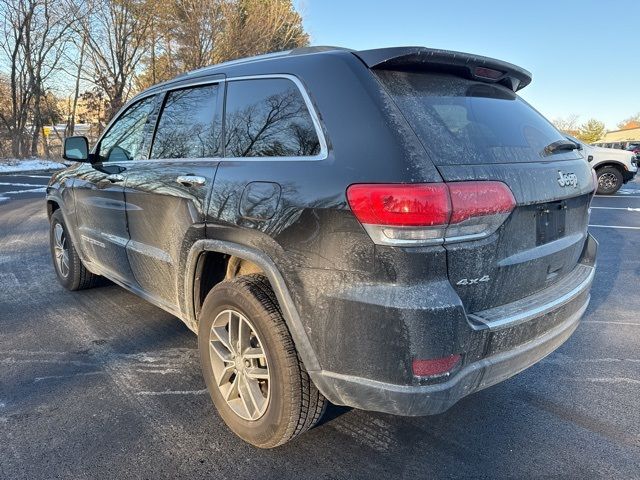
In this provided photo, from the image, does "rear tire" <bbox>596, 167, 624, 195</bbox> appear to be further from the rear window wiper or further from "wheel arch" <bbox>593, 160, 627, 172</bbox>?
the rear window wiper

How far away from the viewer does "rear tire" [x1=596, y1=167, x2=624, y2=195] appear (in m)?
13.3

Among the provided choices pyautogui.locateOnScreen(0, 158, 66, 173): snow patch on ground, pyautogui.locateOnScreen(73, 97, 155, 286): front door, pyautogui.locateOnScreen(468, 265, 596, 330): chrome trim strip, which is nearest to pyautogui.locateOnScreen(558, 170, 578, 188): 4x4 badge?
pyautogui.locateOnScreen(468, 265, 596, 330): chrome trim strip

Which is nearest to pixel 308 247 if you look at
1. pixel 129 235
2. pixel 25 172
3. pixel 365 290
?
pixel 365 290

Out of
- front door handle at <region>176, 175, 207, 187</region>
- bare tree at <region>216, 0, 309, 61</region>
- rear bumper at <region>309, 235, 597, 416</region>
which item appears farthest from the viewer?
bare tree at <region>216, 0, 309, 61</region>

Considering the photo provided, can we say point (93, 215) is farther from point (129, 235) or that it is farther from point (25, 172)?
point (25, 172)

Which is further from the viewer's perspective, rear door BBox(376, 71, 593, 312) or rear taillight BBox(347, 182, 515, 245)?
rear door BBox(376, 71, 593, 312)

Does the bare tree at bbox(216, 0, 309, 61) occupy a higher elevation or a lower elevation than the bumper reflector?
higher

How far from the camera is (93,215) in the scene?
3844mm

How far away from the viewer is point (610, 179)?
43.9 feet

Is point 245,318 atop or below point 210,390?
atop

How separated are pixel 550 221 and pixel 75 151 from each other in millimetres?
3596

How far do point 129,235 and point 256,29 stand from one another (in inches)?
976

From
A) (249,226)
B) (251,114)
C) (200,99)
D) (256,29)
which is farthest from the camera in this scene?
(256,29)

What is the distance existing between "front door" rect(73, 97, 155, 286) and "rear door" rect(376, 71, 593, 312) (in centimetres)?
214
